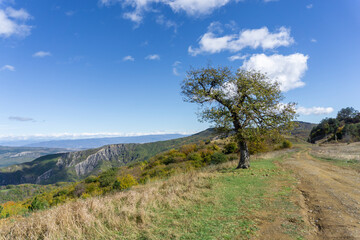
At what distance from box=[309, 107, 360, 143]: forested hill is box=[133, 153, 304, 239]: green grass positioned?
77.4 meters

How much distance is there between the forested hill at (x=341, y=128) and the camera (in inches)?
2731

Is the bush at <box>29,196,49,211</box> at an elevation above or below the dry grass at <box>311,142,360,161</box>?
below

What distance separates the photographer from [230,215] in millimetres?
7059

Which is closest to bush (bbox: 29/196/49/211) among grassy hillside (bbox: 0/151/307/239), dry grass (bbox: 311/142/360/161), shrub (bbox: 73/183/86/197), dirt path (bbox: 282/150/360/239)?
grassy hillside (bbox: 0/151/307/239)

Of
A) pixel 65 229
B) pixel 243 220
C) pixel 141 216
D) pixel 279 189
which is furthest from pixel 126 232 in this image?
pixel 279 189

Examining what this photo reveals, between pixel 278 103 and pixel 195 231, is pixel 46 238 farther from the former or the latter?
pixel 278 103

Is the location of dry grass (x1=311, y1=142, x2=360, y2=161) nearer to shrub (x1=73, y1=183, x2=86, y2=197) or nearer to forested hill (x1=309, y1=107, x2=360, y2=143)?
forested hill (x1=309, y1=107, x2=360, y2=143)

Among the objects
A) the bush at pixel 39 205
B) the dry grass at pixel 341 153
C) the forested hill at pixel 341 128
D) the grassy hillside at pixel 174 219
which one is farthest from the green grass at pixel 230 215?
the forested hill at pixel 341 128

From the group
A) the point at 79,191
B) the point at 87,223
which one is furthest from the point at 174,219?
the point at 79,191

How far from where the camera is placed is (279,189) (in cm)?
1077

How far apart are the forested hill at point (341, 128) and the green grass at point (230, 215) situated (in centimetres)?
7735

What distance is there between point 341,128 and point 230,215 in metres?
101

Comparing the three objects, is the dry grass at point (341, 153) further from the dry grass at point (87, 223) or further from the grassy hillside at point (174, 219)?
the dry grass at point (87, 223)

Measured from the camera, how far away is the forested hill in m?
69.4
